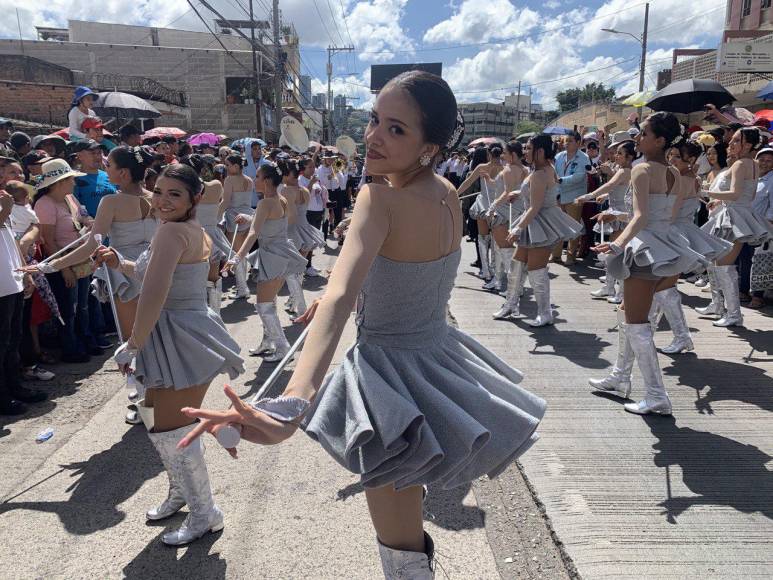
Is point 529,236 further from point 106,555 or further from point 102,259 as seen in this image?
point 106,555

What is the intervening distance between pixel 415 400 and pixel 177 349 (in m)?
1.76

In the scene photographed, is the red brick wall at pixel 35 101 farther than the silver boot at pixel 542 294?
Yes

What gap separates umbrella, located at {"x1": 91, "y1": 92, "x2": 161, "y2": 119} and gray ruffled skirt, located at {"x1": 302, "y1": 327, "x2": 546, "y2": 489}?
1172cm

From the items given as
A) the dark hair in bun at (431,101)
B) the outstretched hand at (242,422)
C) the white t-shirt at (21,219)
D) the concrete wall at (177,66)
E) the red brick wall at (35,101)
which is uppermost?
the concrete wall at (177,66)

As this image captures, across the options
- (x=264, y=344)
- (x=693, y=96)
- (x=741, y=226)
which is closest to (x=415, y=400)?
(x=264, y=344)

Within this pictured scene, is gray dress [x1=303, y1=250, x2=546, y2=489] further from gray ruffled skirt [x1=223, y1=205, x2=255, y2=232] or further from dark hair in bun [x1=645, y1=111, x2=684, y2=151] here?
gray ruffled skirt [x1=223, y1=205, x2=255, y2=232]

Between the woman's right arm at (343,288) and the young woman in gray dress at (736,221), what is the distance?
5.95 meters

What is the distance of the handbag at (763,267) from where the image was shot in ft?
23.7

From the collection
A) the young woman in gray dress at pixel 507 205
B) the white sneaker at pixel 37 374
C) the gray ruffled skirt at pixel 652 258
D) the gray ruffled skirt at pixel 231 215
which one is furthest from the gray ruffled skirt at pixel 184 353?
the gray ruffled skirt at pixel 231 215

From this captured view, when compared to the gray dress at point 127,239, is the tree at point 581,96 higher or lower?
higher

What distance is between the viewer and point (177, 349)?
10.1 ft

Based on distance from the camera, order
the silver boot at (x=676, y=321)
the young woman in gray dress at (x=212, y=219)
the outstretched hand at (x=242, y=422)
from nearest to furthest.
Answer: the outstretched hand at (x=242, y=422), the silver boot at (x=676, y=321), the young woman in gray dress at (x=212, y=219)

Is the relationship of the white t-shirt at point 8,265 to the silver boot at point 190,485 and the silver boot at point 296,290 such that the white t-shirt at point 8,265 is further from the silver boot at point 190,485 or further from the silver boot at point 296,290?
the silver boot at point 296,290

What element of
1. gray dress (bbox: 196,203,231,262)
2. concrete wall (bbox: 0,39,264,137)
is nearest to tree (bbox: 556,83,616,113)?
concrete wall (bbox: 0,39,264,137)
